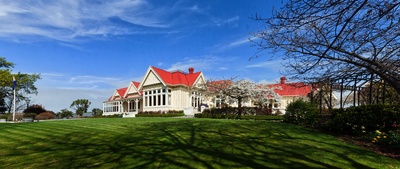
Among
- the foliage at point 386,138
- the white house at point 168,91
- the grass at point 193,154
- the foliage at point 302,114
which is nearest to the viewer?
the grass at point 193,154

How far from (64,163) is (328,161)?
221 inches

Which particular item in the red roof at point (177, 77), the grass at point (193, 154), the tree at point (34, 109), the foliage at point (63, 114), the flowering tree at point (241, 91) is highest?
the red roof at point (177, 77)

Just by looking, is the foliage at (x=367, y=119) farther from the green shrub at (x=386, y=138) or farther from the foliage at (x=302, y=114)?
the foliage at (x=302, y=114)

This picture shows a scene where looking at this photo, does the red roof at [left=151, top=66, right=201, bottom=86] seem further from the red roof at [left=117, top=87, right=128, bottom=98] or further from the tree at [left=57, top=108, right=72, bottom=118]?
the tree at [left=57, top=108, right=72, bottom=118]

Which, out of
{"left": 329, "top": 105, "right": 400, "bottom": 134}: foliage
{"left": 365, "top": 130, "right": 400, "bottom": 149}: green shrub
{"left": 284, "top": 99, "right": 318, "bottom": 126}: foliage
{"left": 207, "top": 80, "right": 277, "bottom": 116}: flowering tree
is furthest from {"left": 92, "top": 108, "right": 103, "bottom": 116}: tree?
{"left": 365, "top": 130, "right": 400, "bottom": 149}: green shrub

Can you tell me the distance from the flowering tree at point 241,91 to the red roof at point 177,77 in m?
5.46

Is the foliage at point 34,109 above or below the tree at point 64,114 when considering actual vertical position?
above

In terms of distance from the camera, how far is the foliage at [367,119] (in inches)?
288

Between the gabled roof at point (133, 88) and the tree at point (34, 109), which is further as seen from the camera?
the gabled roof at point (133, 88)

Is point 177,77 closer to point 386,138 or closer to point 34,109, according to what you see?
point 34,109

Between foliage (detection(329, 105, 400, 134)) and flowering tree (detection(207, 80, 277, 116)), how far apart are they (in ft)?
54.6

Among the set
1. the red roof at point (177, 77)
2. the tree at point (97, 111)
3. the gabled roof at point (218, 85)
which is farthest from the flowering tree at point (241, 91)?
the tree at point (97, 111)

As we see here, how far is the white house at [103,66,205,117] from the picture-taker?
3338cm

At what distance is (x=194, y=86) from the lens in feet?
115
